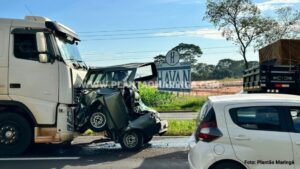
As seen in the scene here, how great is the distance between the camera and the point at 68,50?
11.2 meters

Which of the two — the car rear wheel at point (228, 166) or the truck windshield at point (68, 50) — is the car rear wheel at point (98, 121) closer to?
the truck windshield at point (68, 50)

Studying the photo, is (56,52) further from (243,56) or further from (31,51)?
(243,56)

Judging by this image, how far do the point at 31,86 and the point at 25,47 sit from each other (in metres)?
0.87

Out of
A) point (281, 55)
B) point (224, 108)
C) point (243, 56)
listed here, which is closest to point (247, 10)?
point (243, 56)

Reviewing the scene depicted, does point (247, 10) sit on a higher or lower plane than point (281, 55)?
higher

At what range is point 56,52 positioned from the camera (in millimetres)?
10430

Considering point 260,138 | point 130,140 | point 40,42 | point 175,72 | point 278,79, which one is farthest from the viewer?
point 175,72

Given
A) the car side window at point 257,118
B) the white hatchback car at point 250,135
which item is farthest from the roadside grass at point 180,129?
the car side window at point 257,118

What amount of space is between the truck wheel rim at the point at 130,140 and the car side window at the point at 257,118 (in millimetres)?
4467

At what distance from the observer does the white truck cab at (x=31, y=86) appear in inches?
408

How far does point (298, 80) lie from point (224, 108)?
5.54m

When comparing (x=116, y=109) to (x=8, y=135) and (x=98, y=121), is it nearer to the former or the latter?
(x=98, y=121)

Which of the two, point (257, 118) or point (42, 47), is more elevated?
point (42, 47)

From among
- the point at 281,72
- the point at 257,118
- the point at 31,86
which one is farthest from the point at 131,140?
the point at 257,118
